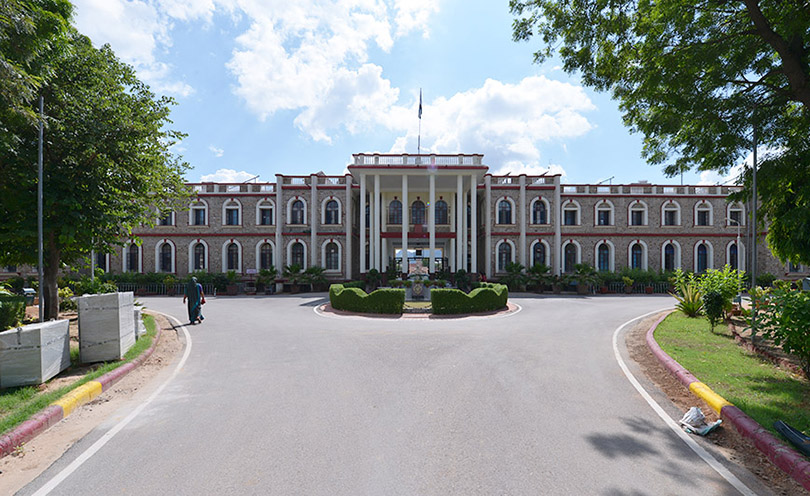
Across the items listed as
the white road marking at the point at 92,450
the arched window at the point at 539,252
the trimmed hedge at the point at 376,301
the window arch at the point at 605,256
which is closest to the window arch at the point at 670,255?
the window arch at the point at 605,256

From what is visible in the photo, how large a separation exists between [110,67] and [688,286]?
65.1ft

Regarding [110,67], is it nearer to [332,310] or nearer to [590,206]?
[332,310]

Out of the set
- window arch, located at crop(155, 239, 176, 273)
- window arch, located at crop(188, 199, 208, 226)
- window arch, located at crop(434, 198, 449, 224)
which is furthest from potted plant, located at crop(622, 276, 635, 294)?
window arch, located at crop(155, 239, 176, 273)

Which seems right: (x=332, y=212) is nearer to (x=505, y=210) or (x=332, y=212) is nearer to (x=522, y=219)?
(x=505, y=210)

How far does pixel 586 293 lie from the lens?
25.5m

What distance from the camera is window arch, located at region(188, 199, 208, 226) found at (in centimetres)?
2930

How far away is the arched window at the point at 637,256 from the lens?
29.4 metres

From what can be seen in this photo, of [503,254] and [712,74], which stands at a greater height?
[712,74]

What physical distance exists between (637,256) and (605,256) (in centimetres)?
259

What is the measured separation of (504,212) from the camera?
29.1 m

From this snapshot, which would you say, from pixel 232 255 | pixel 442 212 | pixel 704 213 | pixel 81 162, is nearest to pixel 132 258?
pixel 232 255

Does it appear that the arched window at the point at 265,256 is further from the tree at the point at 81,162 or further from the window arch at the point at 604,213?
the window arch at the point at 604,213

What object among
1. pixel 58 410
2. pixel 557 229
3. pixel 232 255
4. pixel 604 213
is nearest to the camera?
pixel 58 410

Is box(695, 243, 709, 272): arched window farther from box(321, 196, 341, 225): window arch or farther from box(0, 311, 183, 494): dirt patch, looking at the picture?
box(0, 311, 183, 494): dirt patch
